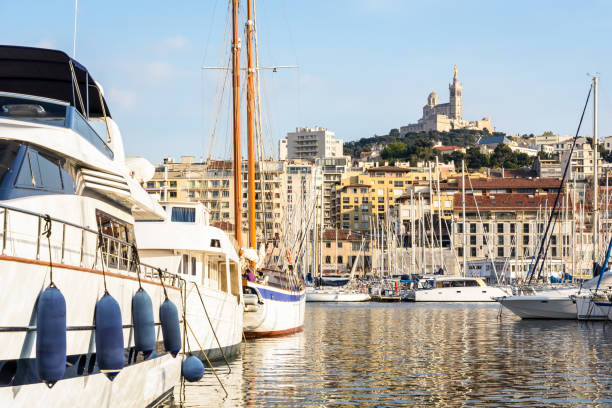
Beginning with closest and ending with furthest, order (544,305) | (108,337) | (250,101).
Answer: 1. (108,337)
2. (250,101)
3. (544,305)

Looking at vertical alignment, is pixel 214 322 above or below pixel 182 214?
below

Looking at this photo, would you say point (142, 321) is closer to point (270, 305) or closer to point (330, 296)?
point (270, 305)

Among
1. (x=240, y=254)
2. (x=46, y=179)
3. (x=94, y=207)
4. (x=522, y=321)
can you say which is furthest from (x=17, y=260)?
(x=522, y=321)

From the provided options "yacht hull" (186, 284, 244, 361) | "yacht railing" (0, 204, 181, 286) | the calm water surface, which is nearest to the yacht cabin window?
"yacht hull" (186, 284, 244, 361)

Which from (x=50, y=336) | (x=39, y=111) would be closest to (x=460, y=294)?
(x=39, y=111)

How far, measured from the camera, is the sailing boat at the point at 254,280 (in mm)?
30766

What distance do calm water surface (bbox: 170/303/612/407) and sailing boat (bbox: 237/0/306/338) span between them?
783 mm

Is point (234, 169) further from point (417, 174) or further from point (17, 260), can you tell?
point (417, 174)

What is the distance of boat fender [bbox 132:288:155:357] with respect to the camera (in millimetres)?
13242

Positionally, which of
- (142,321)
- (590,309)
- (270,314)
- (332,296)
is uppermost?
(142,321)

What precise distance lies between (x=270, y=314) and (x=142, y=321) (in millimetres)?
18869

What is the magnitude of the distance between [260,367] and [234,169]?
1276 centimetres

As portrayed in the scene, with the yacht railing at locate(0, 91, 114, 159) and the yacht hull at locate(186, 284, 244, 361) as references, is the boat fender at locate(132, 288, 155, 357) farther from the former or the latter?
the yacht hull at locate(186, 284, 244, 361)

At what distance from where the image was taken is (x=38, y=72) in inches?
616
